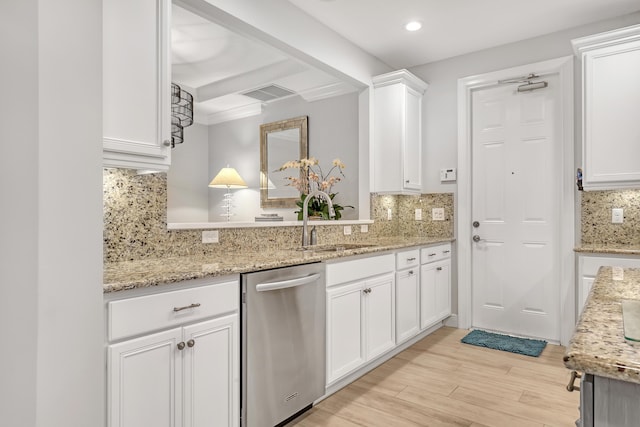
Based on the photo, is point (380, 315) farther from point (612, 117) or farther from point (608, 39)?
point (608, 39)

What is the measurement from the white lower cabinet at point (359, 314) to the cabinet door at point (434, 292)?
56cm

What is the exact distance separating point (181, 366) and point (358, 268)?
1.32 metres

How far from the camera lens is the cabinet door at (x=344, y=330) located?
236 centimetres

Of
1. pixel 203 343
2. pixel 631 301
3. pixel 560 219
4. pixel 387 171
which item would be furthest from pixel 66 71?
pixel 560 219

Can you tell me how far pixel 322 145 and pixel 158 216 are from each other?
8.76ft

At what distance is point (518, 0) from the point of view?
2939 mm

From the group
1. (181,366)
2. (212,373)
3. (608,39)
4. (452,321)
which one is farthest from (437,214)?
(181,366)

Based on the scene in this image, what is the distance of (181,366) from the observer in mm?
1564

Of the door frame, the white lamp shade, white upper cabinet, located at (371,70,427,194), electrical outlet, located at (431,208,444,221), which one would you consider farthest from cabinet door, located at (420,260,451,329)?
the white lamp shade

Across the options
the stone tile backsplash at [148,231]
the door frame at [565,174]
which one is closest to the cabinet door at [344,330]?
the stone tile backsplash at [148,231]

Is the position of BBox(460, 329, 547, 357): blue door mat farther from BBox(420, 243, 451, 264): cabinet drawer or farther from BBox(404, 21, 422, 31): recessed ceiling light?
BBox(404, 21, 422, 31): recessed ceiling light

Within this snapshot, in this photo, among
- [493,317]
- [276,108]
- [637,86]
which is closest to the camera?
[637,86]

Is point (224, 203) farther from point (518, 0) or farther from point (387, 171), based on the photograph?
point (518, 0)

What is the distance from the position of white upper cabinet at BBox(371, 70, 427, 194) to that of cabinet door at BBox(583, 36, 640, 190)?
141 cm
